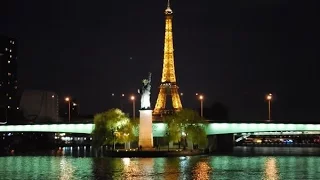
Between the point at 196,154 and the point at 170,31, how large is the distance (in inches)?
1477

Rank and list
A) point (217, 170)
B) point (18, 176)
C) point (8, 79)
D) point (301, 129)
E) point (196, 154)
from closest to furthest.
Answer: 1. point (18, 176)
2. point (217, 170)
3. point (196, 154)
4. point (301, 129)
5. point (8, 79)

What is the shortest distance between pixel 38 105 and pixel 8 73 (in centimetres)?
1976

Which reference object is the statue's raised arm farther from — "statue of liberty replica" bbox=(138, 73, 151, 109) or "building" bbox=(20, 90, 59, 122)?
"building" bbox=(20, 90, 59, 122)

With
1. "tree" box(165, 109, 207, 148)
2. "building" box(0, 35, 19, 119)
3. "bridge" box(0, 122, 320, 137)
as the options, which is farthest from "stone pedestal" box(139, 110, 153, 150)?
"building" box(0, 35, 19, 119)

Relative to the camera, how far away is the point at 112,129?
88.4 m

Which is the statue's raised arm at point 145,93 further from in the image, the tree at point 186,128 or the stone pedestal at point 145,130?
the tree at point 186,128

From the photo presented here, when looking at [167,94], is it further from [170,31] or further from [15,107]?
[15,107]

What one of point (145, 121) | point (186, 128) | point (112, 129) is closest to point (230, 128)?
point (186, 128)

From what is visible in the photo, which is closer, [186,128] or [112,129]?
[112,129]

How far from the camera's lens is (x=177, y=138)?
3570 inches

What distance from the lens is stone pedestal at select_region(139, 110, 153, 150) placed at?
84375mm

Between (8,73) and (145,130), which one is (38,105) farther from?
(145,130)

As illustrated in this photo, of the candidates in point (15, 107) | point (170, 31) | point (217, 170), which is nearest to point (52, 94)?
point (15, 107)

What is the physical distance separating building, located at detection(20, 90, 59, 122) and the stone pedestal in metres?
72.0
